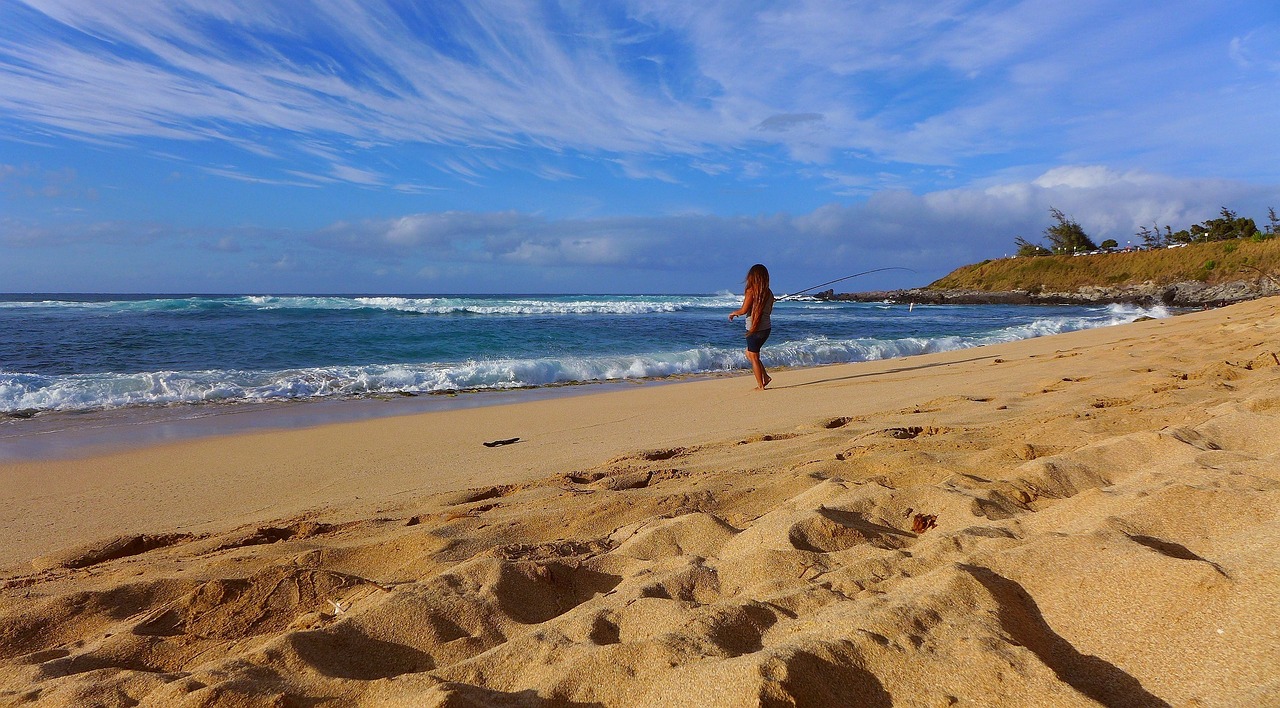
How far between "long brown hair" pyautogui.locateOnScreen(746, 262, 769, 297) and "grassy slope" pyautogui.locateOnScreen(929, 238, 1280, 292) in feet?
122

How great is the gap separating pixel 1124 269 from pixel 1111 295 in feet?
17.2

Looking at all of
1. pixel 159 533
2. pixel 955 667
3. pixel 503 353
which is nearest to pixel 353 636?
pixel 955 667

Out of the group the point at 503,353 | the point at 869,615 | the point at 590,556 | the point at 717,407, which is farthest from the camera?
the point at 503,353

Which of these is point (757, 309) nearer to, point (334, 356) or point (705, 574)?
point (705, 574)

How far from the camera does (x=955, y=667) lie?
4.36 feet

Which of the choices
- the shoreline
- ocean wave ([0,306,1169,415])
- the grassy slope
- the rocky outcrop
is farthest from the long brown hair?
the grassy slope

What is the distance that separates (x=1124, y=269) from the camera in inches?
1736

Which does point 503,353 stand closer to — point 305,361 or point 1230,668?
point 305,361

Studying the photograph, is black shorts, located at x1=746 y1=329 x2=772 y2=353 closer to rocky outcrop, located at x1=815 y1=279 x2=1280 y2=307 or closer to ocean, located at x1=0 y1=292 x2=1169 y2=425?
ocean, located at x1=0 y1=292 x2=1169 y2=425

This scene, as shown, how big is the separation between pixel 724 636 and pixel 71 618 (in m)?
1.94

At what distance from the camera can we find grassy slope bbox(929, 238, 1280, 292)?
36062mm

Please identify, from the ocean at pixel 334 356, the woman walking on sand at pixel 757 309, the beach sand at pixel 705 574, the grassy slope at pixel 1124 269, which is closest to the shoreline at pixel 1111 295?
the grassy slope at pixel 1124 269

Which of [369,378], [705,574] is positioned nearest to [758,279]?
[369,378]

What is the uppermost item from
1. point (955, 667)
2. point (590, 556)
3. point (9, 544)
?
point (955, 667)
